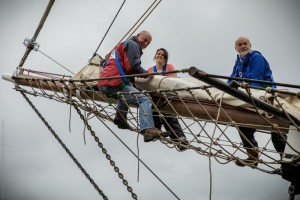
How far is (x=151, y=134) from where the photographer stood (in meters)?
4.57

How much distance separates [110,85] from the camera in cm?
483

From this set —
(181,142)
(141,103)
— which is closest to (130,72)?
(141,103)

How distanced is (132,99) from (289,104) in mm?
1666

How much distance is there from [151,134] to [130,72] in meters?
0.75

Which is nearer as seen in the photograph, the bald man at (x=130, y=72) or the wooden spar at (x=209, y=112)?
the wooden spar at (x=209, y=112)

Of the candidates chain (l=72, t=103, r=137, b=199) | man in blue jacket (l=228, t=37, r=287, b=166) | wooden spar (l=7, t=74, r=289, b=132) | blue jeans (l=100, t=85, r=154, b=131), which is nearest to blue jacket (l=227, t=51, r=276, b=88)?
man in blue jacket (l=228, t=37, r=287, b=166)

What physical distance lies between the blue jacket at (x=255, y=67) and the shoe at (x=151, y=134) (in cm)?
100

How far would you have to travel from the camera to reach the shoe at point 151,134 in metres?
4.55

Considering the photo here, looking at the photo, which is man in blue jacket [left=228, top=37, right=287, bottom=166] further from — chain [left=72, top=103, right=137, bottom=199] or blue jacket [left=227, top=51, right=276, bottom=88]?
chain [left=72, top=103, right=137, bottom=199]

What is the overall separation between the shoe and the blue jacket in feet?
→ 3.27

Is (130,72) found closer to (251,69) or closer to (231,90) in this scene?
(251,69)

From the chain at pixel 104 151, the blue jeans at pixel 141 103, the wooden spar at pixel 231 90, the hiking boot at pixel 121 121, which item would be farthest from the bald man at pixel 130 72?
the wooden spar at pixel 231 90

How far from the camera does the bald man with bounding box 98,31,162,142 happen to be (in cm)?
463

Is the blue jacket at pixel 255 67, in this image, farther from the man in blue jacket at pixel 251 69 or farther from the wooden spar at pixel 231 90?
the wooden spar at pixel 231 90
